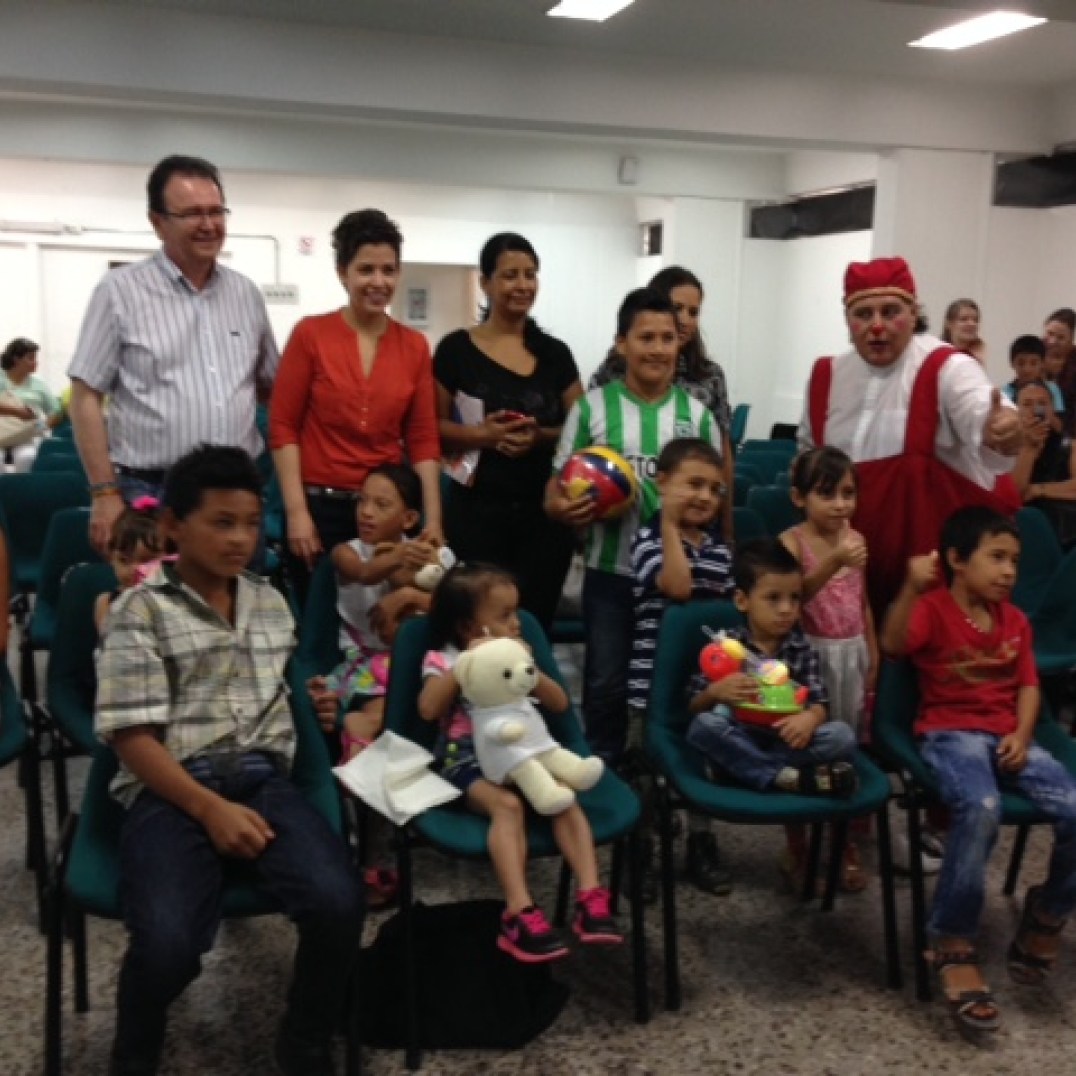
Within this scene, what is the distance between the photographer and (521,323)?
3113 mm

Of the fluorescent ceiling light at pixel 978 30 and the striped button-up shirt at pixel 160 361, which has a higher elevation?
the fluorescent ceiling light at pixel 978 30

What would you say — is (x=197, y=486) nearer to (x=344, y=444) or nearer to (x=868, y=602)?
(x=344, y=444)

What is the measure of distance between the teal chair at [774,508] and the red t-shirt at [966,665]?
1.41 m

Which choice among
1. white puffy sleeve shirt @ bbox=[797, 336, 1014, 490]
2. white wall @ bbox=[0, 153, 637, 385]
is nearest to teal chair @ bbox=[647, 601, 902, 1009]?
white puffy sleeve shirt @ bbox=[797, 336, 1014, 490]

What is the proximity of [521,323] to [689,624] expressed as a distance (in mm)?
1045

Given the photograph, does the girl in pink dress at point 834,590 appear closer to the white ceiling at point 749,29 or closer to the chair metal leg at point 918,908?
the chair metal leg at point 918,908

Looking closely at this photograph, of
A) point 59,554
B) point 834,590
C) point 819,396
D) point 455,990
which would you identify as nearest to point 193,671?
point 455,990

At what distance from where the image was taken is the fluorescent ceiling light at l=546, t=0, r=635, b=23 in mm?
5715

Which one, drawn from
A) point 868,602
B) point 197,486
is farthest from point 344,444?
point 868,602

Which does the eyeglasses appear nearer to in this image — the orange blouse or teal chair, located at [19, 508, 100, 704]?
the orange blouse

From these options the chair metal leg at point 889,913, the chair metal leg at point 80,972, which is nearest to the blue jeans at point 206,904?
the chair metal leg at point 80,972

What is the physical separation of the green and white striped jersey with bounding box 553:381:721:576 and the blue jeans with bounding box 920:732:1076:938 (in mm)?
871

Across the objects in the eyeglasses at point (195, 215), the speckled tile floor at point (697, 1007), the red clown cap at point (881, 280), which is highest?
the eyeglasses at point (195, 215)

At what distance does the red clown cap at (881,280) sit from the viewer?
273 centimetres
